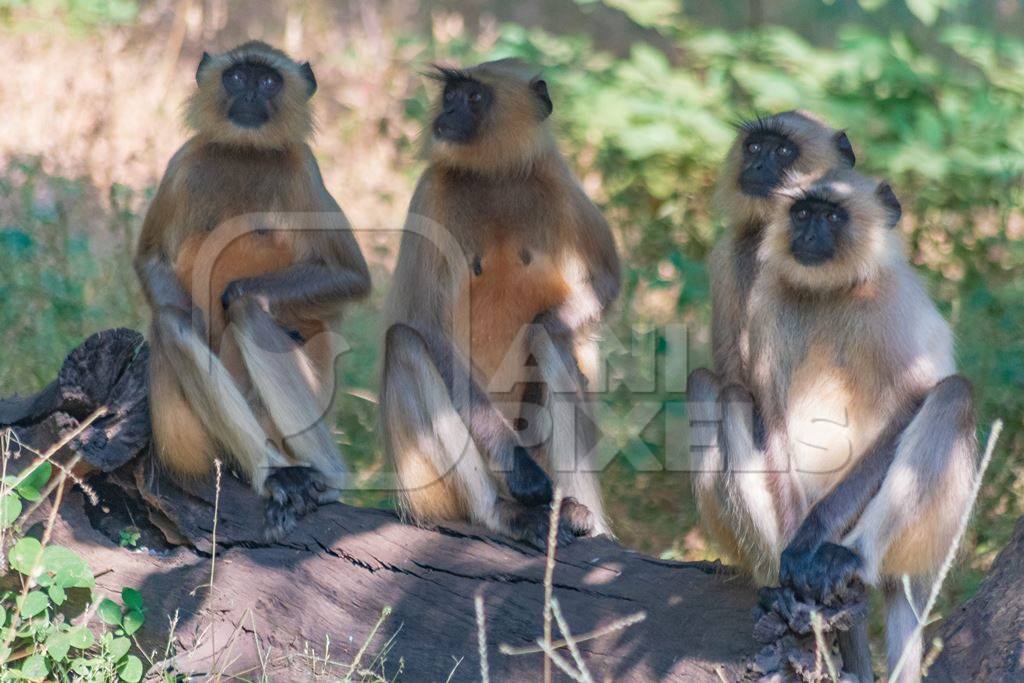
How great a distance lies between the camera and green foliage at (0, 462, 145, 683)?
360 centimetres

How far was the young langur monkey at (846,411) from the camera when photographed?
11.6 ft

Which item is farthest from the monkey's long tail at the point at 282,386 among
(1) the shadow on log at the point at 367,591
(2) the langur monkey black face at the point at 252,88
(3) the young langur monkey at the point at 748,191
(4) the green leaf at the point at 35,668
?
(3) the young langur monkey at the point at 748,191

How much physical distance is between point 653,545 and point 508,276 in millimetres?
2007

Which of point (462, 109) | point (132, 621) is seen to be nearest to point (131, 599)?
point (132, 621)

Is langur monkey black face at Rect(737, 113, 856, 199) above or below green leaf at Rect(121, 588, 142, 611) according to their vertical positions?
above

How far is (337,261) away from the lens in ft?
15.4

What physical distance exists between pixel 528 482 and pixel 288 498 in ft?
2.48

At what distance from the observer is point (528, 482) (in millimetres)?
4293

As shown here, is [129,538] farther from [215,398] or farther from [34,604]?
[215,398]

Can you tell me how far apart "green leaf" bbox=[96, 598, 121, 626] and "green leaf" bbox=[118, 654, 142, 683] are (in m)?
0.12

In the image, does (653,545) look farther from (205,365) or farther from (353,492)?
(205,365)

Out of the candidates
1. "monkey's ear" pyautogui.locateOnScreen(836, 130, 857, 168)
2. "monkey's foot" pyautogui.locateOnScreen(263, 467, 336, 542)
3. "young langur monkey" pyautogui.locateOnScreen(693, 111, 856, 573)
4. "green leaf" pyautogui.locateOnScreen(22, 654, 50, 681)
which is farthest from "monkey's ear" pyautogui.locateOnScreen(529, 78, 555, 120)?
"green leaf" pyautogui.locateOnScreen(22, 654, 50, 681)

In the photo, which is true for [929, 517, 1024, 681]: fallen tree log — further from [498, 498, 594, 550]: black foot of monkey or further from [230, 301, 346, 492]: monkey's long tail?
[230, 301, 346, 492]: monkey's long tail

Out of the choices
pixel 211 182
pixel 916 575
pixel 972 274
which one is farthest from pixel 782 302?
pixel 972 274
